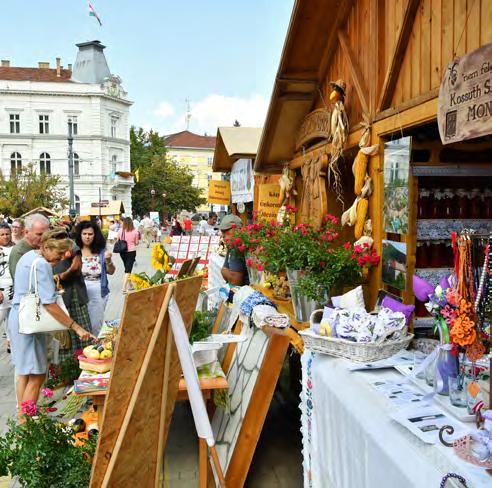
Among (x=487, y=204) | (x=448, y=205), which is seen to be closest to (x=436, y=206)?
(x=448, y=205)

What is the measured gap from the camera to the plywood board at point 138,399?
249 centimetres

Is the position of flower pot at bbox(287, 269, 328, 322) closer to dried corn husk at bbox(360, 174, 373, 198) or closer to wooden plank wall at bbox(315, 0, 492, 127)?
dried corn husk at bbox(360, 174, 373, 198)

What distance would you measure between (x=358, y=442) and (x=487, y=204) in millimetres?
2841

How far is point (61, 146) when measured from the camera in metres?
60.0

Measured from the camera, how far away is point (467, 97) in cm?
275

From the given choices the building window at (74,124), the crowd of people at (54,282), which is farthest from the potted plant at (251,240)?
the building window at (74,124)

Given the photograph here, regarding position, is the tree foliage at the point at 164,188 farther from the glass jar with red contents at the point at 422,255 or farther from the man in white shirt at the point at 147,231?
the glass jar with red contents at the point at 422,255

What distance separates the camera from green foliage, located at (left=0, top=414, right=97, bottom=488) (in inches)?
126

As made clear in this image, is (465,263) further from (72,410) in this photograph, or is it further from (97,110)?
(97,110)

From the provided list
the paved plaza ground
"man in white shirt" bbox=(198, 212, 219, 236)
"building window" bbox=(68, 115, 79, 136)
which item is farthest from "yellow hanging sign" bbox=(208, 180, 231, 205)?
"building window" bbox=(68, 115, 79, 136)

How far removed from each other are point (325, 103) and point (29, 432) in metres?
4.05

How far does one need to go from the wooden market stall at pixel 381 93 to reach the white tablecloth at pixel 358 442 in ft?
3.87

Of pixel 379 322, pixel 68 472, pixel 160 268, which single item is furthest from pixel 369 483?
pixel 160 268

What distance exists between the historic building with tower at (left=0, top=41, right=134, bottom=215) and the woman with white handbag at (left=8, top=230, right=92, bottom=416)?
5486cm
